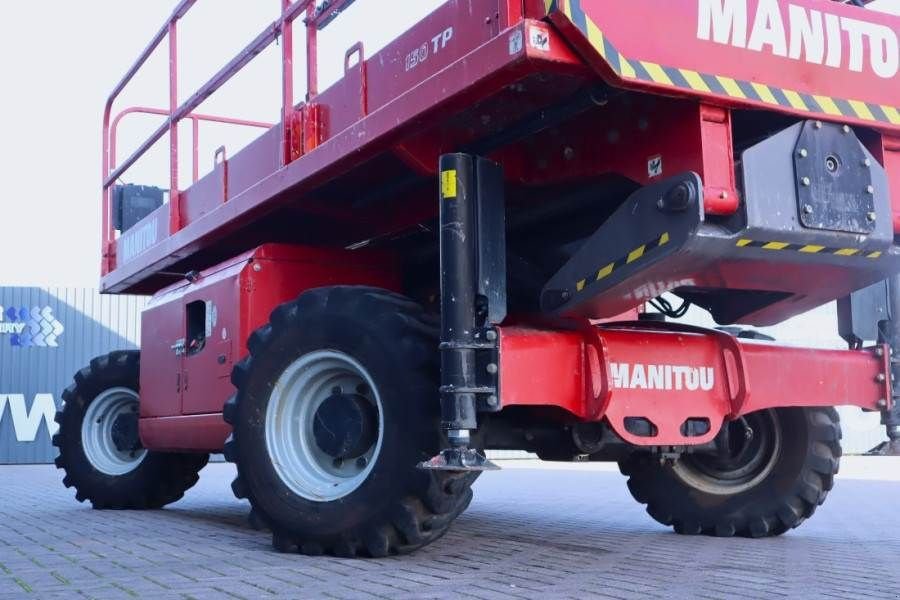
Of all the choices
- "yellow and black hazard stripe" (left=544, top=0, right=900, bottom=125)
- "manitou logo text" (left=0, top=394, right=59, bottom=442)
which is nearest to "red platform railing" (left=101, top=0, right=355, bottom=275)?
"yellow and black hazard stripe" (left=544, top=0, right=900, bottom=125)

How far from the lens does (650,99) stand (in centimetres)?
402

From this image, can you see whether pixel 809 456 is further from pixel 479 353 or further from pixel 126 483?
pixel 126 483

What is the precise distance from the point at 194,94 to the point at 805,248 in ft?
13.8

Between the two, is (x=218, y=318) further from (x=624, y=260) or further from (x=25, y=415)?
(x=25, y=415)

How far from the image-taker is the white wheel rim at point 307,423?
15.6ft

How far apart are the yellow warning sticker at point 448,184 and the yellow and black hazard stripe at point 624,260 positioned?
0.63m

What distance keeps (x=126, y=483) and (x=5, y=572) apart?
10.9 ft

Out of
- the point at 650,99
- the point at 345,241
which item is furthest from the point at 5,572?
the point at 650,99

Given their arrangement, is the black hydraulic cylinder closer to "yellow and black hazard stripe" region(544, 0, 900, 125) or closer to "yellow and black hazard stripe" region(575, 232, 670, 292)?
"yellow and black hazard stripe" region(575, 232, 670, 292)

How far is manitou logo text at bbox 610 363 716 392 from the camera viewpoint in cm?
439

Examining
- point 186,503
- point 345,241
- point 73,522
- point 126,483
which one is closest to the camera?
point 345,241

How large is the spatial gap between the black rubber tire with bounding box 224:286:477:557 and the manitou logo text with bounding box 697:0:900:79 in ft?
5.51

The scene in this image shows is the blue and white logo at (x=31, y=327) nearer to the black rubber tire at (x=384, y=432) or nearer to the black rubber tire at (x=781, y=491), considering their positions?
the black rubber tire at (x=384, y=432)

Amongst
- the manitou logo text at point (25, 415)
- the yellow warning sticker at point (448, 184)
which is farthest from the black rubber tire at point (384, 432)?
the manitou logo text at point (25, 415)
